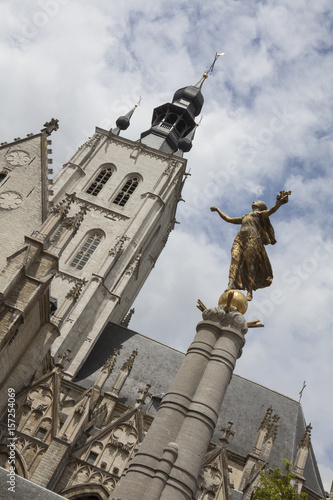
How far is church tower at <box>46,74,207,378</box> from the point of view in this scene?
27156 mm

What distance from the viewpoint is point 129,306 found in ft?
115

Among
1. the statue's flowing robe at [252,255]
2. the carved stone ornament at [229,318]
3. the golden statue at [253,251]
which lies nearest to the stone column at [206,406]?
the carved stone ornament at [229,318]

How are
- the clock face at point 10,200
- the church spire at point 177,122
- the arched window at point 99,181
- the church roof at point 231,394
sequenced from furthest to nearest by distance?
the church spire at point 177,122
the arched window at point 99,181
the church roof at point 231,394
the clock face at point 10,200

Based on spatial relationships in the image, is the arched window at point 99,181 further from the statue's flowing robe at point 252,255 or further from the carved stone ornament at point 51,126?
the statue's flowing robe at point 252,255

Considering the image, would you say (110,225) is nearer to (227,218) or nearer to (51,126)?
(51,126)

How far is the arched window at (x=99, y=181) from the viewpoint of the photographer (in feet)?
112

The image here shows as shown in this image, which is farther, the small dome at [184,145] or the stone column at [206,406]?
the small dome at [184,145]

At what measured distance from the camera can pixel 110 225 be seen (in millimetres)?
31891

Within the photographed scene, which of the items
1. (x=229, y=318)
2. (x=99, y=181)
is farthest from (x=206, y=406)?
(x=99, y=181)

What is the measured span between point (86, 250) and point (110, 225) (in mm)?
2644

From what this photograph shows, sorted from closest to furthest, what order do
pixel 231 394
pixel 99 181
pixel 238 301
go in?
pixel 238 301, pixel 231 394, pixel 99 181

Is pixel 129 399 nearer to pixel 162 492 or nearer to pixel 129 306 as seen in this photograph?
pixel 129 306

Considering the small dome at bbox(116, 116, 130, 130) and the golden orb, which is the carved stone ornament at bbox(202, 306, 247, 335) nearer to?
the golden orb

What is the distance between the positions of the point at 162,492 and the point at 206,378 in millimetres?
1690
